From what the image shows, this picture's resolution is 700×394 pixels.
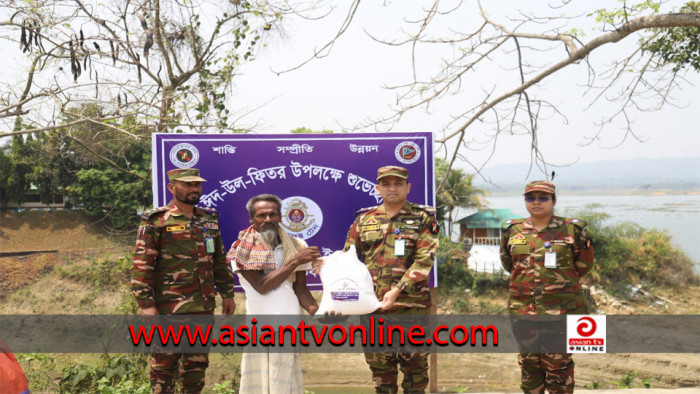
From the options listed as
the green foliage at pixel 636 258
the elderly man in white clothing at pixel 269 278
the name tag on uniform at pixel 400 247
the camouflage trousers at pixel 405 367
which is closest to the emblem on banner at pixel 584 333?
the camouflage trousers at pixel 405 367

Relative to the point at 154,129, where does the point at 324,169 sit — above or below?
below

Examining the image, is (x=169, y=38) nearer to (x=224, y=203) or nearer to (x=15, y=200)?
(x=224, y=203)

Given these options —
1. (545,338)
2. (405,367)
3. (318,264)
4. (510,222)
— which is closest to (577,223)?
(510,222)

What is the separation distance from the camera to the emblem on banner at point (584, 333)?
3.83m

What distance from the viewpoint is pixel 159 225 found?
11.7 feet

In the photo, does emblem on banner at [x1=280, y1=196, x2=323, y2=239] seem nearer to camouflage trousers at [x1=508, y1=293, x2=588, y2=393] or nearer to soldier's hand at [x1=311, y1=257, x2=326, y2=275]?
soldier's hand at [x1=311, y1=257, x2=326, y2=275]

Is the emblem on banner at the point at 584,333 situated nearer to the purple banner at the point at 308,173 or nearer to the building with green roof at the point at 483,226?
the purple banner at the point at 308,173

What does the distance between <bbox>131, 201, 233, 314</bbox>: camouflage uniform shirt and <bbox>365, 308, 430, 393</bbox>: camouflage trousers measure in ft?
4.07

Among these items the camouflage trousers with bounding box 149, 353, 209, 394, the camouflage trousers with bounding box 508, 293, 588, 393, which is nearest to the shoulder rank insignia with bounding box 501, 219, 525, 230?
the camouflage trousers with bounding box 508, 293, 588, 393

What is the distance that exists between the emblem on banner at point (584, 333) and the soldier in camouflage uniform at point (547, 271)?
8 cm

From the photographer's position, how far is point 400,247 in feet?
11.8

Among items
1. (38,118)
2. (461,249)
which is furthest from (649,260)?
(38,118)

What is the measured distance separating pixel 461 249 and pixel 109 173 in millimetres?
14545

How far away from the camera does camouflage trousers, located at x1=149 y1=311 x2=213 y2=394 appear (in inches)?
142
